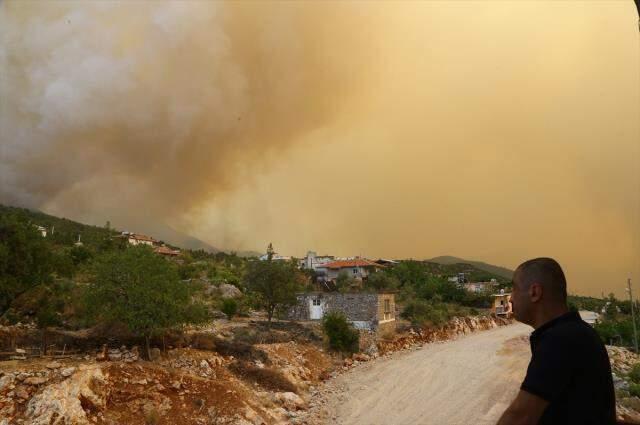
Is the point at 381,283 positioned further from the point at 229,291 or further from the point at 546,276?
the point at 546,276

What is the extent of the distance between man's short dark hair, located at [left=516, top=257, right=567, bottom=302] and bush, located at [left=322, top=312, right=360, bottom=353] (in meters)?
30.6

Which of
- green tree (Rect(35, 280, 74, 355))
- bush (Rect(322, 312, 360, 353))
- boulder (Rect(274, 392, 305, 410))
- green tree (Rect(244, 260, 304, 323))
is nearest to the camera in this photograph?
boulder (Rect(274, 392, 305, 410))

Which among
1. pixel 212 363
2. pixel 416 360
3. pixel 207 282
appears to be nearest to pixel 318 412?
pixel 212 363

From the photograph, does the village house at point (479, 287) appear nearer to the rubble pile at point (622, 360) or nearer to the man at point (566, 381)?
the rubble pile at point (622, 360)

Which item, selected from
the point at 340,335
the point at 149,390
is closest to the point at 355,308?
the point at 340,335

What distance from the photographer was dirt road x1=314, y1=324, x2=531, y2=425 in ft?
64.9

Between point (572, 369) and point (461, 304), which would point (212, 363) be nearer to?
point (572, 369)

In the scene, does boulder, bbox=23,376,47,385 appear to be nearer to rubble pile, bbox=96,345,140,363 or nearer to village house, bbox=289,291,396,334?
rubble pile, bbox=96,345,140,363

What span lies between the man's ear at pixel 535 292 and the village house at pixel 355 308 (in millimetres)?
36365

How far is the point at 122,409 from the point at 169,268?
30.2 ft

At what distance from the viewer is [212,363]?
22.5m

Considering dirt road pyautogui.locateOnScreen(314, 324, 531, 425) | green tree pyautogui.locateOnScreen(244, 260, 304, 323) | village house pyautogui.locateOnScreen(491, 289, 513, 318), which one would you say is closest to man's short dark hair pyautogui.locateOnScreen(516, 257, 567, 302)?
dirt road pyautogui.locateOnScreen(314, 324, 531, 425)

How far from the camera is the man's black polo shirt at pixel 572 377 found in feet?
7.53

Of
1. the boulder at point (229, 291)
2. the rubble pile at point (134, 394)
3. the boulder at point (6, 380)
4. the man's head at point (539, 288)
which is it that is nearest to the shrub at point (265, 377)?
the rubble pile at point (134, 394)
